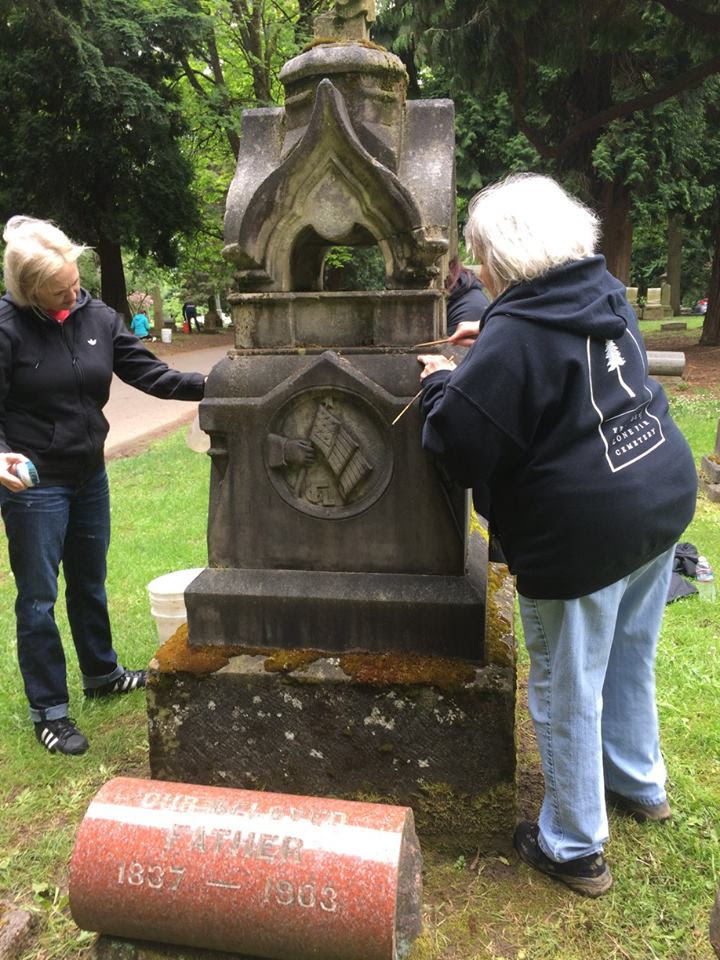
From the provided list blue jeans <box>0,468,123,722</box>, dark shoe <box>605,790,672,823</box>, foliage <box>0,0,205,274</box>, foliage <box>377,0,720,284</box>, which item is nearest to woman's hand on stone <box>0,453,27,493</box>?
blue jeans <box>0,468,123,722</box>

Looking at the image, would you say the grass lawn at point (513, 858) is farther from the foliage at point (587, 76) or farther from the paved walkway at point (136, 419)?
the foliage at point (587, 76)

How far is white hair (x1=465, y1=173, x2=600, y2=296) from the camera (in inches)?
80.6

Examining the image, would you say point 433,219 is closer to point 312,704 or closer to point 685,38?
point 312,704

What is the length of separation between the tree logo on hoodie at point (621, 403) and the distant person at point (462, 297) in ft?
4.20

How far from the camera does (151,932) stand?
1968 millimetres

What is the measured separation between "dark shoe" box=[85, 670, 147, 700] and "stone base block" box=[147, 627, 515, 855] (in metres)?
1.08

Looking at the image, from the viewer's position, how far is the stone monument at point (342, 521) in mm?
2568

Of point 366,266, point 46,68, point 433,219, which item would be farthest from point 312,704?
point 366,266

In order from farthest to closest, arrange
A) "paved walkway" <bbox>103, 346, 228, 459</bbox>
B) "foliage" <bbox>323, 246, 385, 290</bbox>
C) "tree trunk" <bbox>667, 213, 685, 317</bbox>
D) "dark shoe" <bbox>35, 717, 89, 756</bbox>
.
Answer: "tree trunk" <bbox>667, 213, 685, 317</bbox>, "foliage" <bbox>323, 246, 385, 290</bbox>, "paved walkway" <bbox>103, 346, 228, 459</bbox>, "dark shoe" <bbox>35, 717, 89, 756</bbox>

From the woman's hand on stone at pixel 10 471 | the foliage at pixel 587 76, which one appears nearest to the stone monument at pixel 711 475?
the woman's hand on stone at pixel 10 471

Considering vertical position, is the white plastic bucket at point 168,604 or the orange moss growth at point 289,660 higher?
the orange moss growth at point 289,660

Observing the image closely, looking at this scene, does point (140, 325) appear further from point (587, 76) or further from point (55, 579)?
point (55, 579)

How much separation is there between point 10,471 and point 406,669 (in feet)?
5.10

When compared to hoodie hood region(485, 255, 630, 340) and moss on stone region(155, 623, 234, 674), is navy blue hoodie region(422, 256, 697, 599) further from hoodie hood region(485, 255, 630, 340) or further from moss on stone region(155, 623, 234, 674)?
moss on stone region(155, 623, 234, 674)
